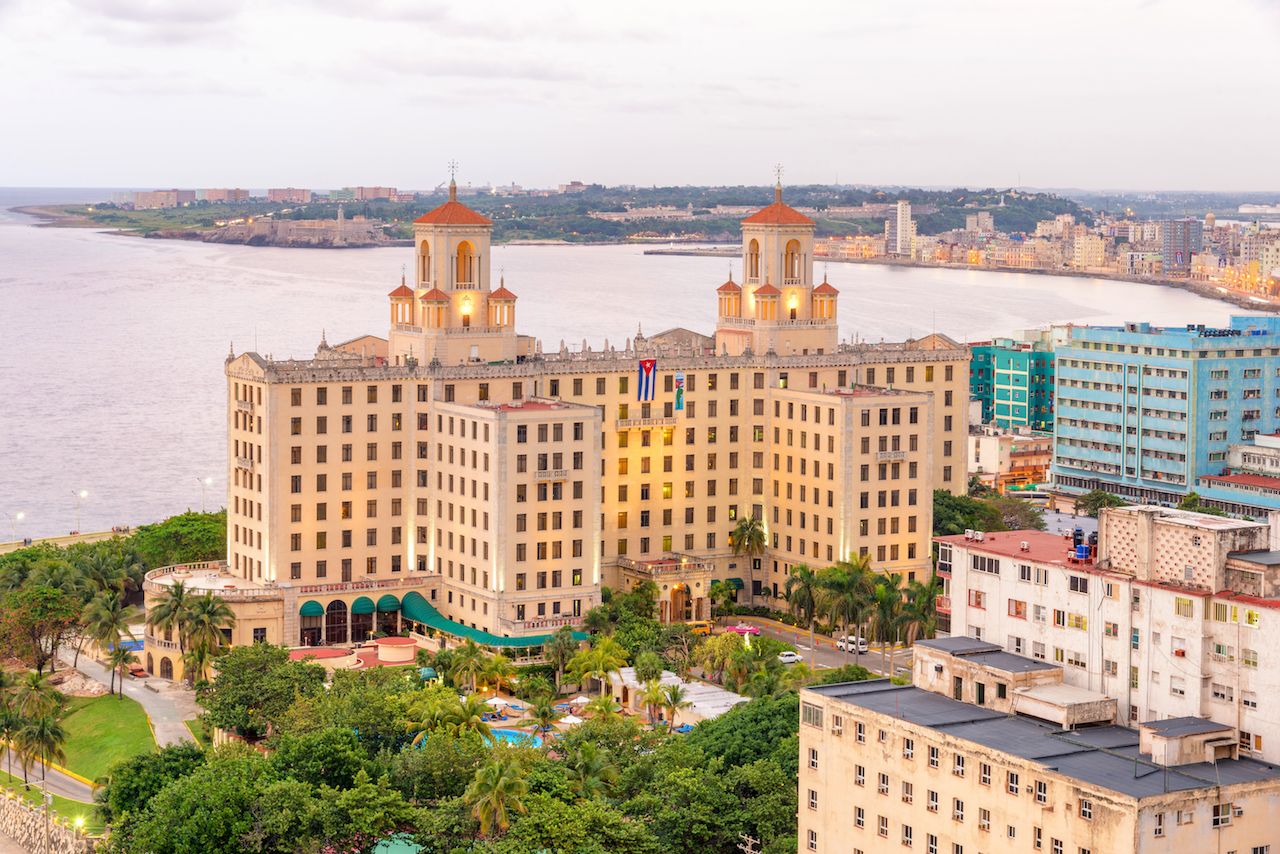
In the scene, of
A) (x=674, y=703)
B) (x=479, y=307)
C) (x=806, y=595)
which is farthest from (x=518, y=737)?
(x=479, y=307)

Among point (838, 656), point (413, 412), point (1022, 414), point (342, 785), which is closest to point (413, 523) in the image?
point (413, 412)

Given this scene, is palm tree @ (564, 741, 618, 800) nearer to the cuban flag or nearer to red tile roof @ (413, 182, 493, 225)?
the cuban flag

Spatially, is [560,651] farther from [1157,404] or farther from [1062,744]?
[1157,404]

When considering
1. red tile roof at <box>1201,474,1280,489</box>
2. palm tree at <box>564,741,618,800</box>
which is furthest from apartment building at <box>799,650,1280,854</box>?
red tile roof at <box>1201,474,1280,489</box>

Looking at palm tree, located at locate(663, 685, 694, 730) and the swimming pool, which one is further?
palm tree, located at locate(663, 685, 694, 730)

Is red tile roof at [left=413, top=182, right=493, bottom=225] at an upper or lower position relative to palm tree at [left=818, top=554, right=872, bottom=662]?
upper
